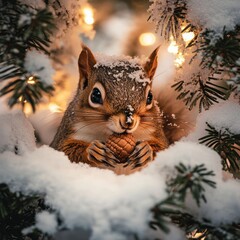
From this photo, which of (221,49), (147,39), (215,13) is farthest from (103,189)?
(147,39)

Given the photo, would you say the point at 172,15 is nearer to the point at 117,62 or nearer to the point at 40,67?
the point at 117,62

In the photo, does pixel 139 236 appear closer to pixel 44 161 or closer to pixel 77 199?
Result: pixel 77 199

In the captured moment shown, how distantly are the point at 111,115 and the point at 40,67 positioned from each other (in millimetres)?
346

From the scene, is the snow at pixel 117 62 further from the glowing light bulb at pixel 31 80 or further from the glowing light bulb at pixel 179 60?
the glowing light bulb at pixel 31 80

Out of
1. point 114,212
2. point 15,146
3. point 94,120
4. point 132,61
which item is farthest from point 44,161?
point 132,61

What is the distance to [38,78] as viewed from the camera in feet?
2.04

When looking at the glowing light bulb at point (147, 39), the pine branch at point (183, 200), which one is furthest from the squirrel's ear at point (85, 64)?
the glowing light bulb at point (147, 39)

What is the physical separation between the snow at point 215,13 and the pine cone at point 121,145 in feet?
1.03

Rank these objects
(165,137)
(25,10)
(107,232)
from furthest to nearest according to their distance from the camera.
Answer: (165,137) → (25,10) → (107,232)

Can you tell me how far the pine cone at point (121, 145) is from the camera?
924mm

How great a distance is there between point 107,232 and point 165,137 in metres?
0.61

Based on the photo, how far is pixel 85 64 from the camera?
110 centimetres

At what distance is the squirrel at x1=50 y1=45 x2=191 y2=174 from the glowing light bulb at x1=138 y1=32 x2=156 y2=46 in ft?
2.39

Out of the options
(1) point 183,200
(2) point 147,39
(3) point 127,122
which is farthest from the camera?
(2) point 147,39
